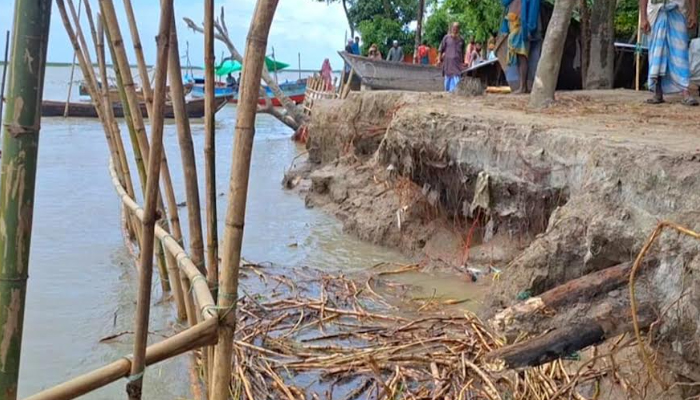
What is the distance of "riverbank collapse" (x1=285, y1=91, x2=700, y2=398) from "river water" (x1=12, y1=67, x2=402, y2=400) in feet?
1.78

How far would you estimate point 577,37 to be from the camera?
10406 millimetres

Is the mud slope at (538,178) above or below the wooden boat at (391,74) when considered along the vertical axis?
below

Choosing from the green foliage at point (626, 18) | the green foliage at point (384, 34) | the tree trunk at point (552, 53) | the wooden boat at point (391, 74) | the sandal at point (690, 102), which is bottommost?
the sandal at point (690, 102)

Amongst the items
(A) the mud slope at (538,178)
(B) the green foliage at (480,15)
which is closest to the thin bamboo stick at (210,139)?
(A) the mud slope at (538,178)

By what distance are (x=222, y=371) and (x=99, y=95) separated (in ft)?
11.4

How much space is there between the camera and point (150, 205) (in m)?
2.01

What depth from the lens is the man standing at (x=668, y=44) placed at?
633 cm

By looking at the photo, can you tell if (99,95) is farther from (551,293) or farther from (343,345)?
(551,293)

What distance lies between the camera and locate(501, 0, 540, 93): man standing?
8.53m

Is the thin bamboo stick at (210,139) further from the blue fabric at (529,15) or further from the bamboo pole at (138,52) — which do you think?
the blue fabric at (529,15)

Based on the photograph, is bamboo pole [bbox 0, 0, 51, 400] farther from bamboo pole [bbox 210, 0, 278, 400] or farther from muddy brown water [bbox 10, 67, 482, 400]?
muddy brown water [bbox 10, 67, 482, 400]

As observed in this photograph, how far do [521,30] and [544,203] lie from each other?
4.28 m

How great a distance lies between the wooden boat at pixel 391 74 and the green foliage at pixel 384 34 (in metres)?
7.21

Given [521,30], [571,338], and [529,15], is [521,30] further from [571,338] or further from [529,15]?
[571,338]
